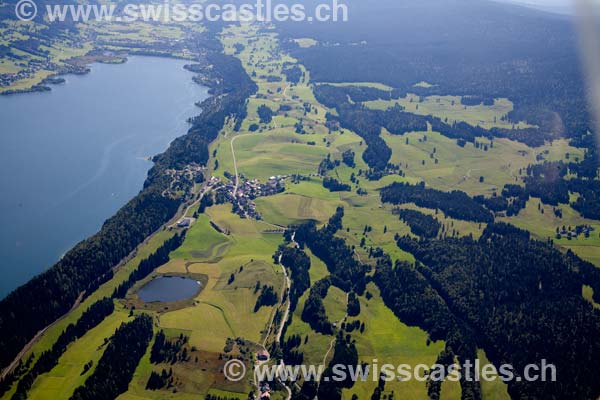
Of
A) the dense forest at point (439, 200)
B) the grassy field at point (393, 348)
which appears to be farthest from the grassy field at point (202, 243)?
the dense forest at point (439, 200)

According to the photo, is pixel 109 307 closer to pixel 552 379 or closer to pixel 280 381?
pixel 280 381

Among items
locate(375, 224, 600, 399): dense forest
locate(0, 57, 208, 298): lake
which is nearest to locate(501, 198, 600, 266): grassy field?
locate(375, 224, 600, 399): dense forest

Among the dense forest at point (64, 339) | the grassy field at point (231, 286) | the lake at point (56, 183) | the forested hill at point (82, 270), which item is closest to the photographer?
the dense forest at point (64, 339)

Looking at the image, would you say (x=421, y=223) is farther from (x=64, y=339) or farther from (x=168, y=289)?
(x=64, y=339)

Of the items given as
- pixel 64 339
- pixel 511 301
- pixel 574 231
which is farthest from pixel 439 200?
pixel 64 339

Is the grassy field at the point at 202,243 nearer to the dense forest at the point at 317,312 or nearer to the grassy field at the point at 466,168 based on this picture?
the dense forest at the point at 317,312

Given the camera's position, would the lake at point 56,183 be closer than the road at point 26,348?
No

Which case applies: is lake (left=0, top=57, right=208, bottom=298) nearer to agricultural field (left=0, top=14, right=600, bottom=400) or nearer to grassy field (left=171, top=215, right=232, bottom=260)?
agricultural field (left=0, top=14, right=600, bottom=400)

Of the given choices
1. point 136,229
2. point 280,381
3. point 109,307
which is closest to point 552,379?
point 280,381
